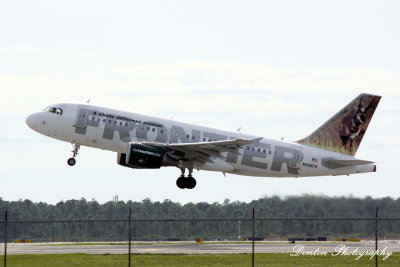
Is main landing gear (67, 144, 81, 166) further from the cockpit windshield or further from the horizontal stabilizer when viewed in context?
the horizontal stabilizer

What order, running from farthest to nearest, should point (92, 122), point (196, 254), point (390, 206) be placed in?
point (390, 206), point (92, 122), point (196, 254)

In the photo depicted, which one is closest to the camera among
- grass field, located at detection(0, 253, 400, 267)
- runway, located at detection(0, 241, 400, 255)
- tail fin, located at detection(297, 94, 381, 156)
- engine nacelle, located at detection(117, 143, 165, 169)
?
grass field, located at detection(0, 253, 400, 267)

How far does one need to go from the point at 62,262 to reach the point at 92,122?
14.4 metres

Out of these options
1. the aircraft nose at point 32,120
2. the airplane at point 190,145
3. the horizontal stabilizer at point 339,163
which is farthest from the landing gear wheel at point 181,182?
the aircraft nose at point 32,120

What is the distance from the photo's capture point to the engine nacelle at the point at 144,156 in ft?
169

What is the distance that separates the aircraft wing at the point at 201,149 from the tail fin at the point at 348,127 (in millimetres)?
7548

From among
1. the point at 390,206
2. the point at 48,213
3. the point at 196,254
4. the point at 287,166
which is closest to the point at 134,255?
the point at 196,254

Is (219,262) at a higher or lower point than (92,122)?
lower

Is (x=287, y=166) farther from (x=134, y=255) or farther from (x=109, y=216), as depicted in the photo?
(x=109, y=216)

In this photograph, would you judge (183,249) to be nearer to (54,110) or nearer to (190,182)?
(190,182)

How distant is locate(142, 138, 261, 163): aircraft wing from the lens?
51.7 m

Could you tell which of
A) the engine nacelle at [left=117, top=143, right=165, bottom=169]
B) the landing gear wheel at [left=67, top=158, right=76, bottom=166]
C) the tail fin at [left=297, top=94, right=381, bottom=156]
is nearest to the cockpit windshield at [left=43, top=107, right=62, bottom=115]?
the landing gear wheel at [left=67, top=158, right=76, bottom=166]

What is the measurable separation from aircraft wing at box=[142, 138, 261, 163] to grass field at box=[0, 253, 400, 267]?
33.3 ft

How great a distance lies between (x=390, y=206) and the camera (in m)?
55.8
